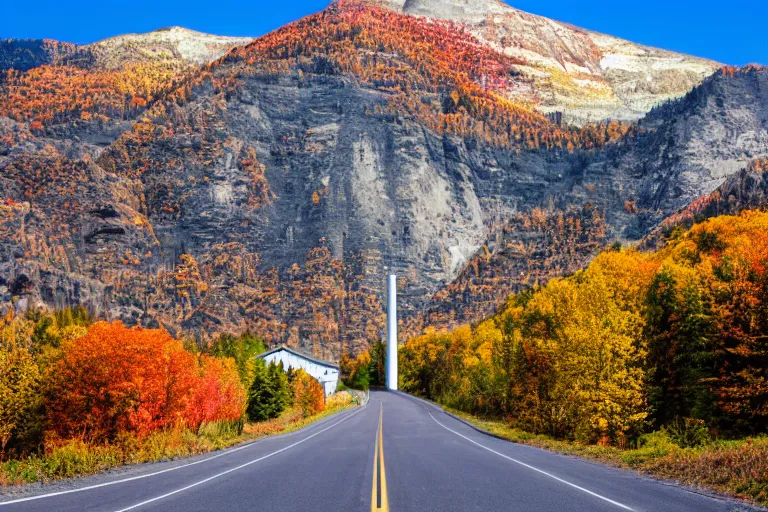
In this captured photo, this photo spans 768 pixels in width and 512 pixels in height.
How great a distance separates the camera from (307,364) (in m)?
106

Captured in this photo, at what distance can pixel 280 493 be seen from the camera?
15.0 m

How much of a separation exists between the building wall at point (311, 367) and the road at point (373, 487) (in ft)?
249

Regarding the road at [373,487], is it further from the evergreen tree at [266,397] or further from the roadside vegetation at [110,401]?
the evergreen tree at [266,397]

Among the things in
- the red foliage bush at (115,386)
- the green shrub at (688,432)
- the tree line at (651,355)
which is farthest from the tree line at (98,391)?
the green shrub at (688,432)

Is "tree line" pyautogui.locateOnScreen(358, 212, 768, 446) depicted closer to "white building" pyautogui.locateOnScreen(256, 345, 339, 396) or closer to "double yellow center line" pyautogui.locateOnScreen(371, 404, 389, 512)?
"double yellow center line" pyautogui.locateOnScreen(371, 404, 389, 512)

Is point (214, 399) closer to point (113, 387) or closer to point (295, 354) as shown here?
point (113, 387)

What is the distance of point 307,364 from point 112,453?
8500 centimetres

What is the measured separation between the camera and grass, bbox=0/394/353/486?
17922 millimetres

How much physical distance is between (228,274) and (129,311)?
2925cm

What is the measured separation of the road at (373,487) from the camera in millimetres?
13078

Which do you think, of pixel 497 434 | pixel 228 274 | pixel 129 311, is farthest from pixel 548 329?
pixel 228 274

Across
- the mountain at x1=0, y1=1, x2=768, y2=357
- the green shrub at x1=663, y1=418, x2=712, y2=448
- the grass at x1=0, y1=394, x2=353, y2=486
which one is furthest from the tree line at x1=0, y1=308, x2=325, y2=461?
the mountain at x1=0, y1=1, x2=768, y2=357

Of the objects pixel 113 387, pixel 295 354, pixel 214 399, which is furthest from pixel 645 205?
pixel 113 387

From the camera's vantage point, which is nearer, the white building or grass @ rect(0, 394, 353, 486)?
grass @ rect(0, 394, 353, 486)
